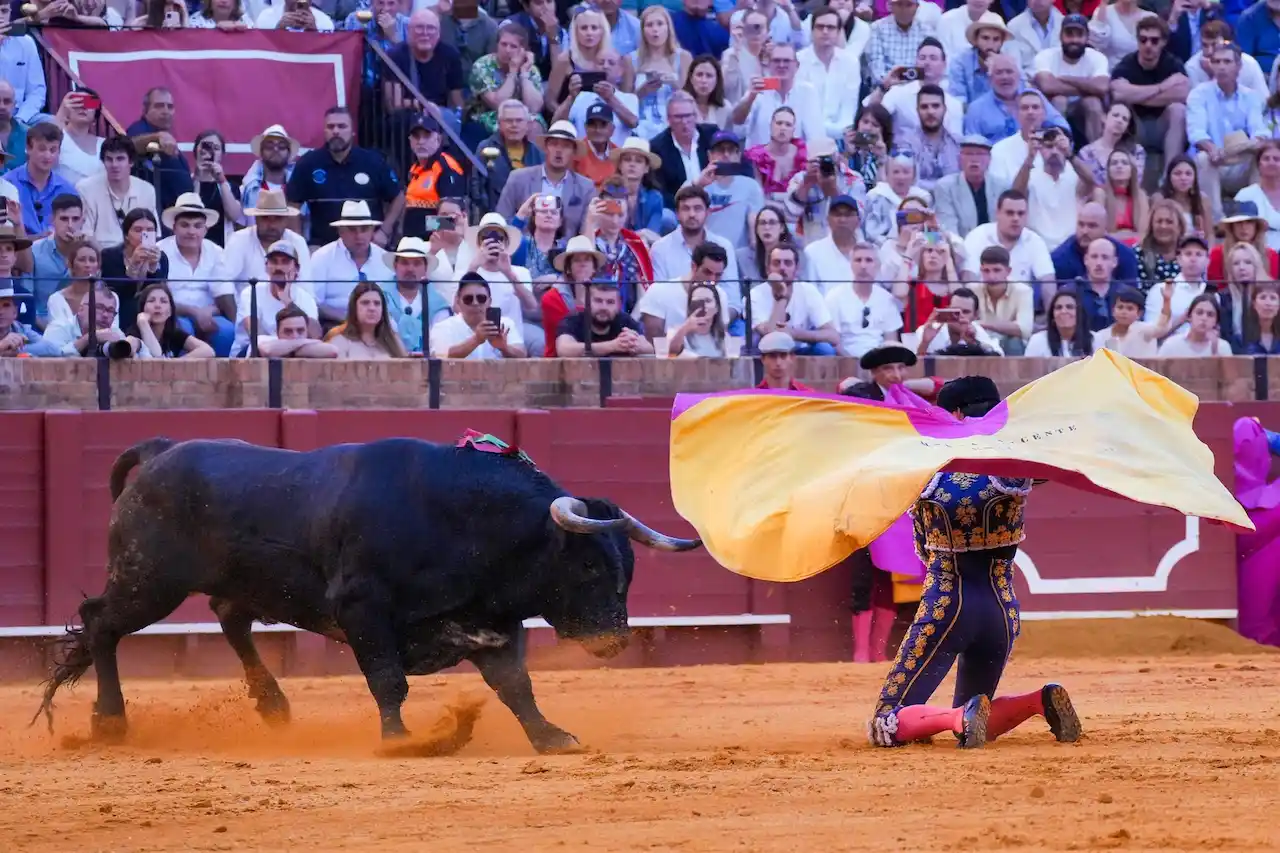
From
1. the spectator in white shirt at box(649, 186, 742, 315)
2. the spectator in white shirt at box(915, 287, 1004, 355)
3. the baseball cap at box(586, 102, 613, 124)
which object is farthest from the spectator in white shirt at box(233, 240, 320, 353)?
the spectator in white shirt at box(915, 287, 1004, 355)

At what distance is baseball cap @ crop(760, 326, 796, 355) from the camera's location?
10.4 metres

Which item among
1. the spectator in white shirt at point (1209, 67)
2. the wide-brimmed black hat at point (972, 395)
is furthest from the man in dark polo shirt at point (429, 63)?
the wide-brimmed black hat at point (972, 395)

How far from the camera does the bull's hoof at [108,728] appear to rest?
25.7ft

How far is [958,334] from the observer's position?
38.2 ft

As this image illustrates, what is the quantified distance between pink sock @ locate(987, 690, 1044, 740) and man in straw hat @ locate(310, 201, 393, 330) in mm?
5224

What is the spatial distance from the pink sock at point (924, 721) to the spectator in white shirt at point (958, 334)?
4832mm

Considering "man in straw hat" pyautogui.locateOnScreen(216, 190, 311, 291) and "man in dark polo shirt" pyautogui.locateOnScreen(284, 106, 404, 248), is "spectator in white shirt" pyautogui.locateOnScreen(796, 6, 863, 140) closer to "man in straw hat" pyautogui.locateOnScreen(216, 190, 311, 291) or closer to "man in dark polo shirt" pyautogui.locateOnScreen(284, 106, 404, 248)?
"man in dark polo shirt" pyautogui.locateOnScreen(284, 106, 404, 248)

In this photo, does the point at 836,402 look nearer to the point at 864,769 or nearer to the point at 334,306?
the point at 864,769

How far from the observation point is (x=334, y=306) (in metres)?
11.2

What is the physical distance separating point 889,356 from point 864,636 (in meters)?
1.86

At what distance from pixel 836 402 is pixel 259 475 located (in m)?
2.24

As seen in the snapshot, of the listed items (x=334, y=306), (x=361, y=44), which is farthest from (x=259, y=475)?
(x=361, y=44)

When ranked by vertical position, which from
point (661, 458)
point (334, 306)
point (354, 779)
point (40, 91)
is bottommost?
point (354, 779)

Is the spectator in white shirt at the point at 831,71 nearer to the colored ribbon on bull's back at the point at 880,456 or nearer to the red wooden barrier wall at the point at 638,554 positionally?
the red wooden barrier wall at the point at 638,554
